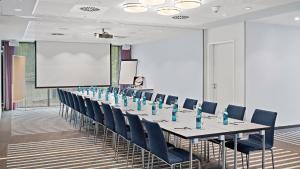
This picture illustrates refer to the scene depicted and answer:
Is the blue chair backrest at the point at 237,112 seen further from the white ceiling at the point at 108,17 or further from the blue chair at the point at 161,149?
the white ceiling at the point at 108,17

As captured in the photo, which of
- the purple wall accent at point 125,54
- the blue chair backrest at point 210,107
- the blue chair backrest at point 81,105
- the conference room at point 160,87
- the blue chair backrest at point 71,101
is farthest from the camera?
the purple wall accent at point 125,54

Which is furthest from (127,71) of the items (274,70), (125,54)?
(274,70)

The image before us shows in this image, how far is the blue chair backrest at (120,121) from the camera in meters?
4.76

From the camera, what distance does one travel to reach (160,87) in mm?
12438

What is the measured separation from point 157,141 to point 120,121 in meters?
1.33

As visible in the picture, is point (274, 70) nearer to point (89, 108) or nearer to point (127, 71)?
point (89, 108)

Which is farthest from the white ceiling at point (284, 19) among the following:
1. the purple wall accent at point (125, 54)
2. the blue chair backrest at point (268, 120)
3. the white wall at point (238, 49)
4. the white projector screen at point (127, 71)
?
the purple wall accent at point (125, 54)

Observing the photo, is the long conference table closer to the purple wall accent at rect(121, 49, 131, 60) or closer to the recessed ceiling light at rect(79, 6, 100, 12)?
the recessed ceiling light at rect(79, 6, 100, 12)

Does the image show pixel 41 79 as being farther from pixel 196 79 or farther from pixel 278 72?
pixel 278 72

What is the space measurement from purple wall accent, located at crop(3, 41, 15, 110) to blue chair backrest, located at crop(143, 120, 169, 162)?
33.4 feet

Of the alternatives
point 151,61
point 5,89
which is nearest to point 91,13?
point 151,61

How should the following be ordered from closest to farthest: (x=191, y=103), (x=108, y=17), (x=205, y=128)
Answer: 1. (x=205, y=128)
2. (x=191, y=103)
3. (x=108, y=17)

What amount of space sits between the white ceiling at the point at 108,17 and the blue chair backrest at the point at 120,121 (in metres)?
2.33

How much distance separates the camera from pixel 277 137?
23.2 ft
